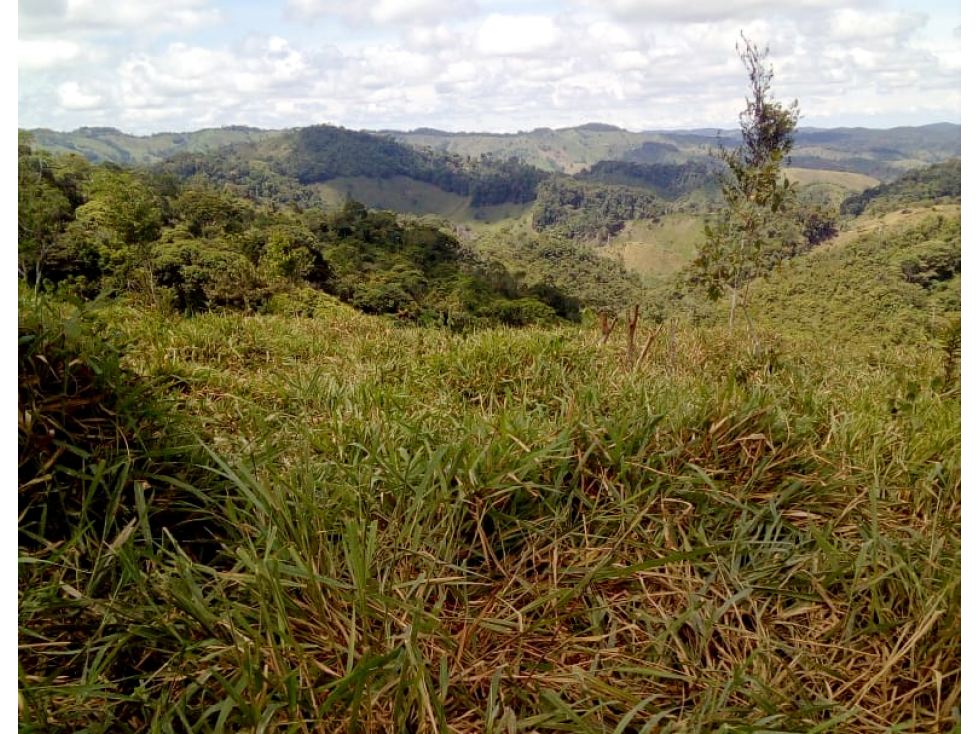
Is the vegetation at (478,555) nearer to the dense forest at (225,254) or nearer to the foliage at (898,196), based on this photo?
the dense forest at (225,254)

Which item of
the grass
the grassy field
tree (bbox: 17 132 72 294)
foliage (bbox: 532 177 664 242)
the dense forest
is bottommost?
the grass

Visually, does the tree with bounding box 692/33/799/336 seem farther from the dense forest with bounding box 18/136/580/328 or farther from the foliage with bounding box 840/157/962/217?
the foliage with bounding box 840/157/962/217

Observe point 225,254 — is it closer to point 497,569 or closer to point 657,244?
point 497,569

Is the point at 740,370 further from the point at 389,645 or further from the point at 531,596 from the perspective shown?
the point at 389,645

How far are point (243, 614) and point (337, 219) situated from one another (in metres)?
67.1

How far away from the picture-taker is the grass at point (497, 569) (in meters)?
1.20

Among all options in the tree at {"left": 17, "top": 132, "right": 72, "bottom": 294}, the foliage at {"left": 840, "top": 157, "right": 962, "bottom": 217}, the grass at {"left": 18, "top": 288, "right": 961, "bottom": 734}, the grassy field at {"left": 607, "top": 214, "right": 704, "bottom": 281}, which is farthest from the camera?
the grassy field at {"left": 607, "top": 214, "right": 704, "bottom": 281}

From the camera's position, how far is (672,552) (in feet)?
5.37

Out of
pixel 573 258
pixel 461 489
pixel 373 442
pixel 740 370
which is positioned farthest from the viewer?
pixel 573 258

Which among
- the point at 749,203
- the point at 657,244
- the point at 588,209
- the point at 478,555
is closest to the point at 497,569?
the point at 478,555

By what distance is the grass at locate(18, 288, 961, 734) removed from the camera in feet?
3.93

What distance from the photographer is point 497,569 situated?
63.8 inches

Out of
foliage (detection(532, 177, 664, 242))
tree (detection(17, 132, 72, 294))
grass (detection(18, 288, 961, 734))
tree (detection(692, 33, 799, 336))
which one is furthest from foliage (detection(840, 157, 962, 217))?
tree (detection(17, 132, 72, 294))
